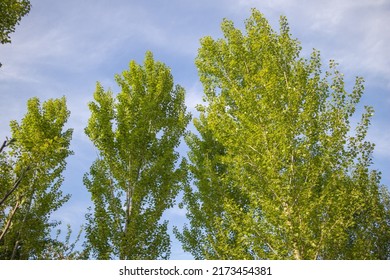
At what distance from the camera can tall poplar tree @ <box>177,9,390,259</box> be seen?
27.8ft

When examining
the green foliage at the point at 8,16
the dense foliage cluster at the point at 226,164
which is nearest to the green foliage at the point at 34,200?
the dense foliage cluster at the point at 226,164

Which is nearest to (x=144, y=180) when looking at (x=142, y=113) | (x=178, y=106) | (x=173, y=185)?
(x=173, y=185)

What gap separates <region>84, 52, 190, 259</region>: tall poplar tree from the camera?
1116 cm

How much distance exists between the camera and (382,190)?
20812mm

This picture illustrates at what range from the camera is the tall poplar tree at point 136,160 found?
36.6 feet

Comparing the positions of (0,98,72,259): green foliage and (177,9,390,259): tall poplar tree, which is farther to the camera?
(0,98,72,259): green foliage

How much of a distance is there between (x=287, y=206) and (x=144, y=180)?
5079 millimetres

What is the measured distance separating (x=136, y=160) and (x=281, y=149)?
5.17 meters

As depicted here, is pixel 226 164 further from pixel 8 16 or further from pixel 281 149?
pixel 8 16

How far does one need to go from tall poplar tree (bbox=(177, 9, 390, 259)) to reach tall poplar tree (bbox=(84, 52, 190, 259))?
7.21 ft

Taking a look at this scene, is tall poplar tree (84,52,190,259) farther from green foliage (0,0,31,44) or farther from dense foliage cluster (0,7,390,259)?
green foliage (0,0,31,44)

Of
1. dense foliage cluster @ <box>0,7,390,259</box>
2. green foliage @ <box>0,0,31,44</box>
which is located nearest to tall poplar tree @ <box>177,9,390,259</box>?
dense foliage cluster @ <box>0,7,390,259</box>

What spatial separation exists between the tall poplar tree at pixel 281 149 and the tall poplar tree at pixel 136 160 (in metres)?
2.20

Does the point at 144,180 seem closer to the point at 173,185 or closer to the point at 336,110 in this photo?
the point at 173,185
